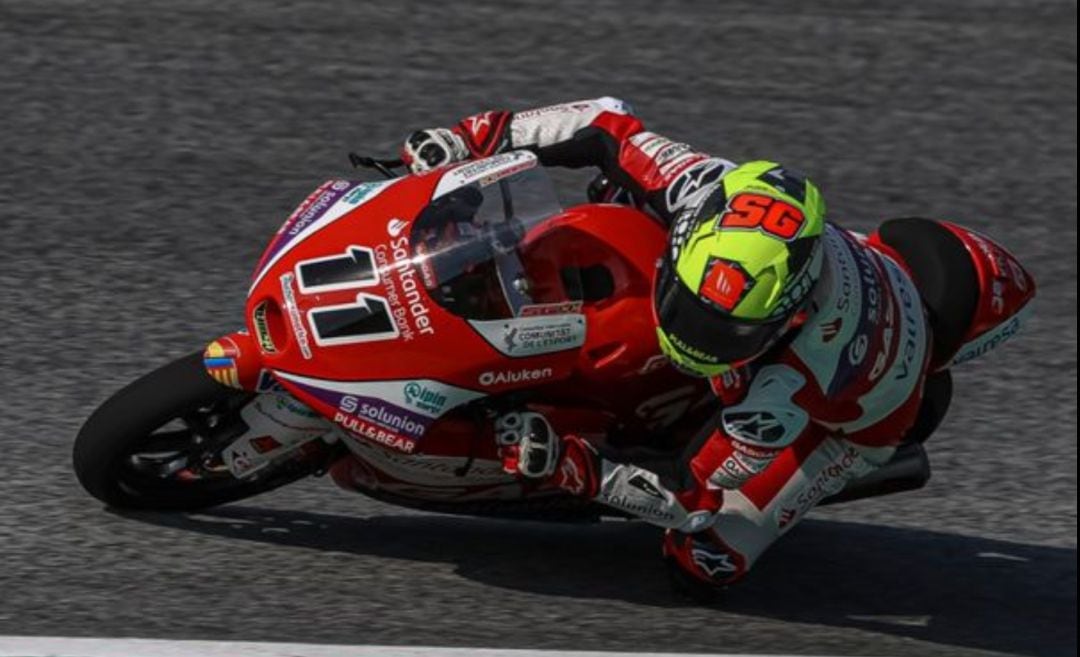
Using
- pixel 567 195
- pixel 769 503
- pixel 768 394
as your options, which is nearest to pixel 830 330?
Result: pixel 768 394

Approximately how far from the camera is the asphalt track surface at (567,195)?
18.3 ft

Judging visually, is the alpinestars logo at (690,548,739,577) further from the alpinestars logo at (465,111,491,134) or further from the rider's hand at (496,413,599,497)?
the alpinestars logo at (465,111,491,134)

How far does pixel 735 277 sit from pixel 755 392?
16.3 inches

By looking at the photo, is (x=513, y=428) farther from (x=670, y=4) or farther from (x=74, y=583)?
(x=670, y=4)

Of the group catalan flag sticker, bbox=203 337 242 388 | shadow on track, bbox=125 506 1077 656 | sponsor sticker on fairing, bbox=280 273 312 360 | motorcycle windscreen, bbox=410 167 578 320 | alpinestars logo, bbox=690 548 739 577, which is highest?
motorcycle windscreen, bbox=410 167 578 320

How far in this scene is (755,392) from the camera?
5.30 m

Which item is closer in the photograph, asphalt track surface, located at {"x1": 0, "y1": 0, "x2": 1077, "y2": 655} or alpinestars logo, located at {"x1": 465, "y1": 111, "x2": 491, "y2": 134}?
asphalt track surface, located at {"x1": 0, "y1": 0, "x2": 1077, "y2": 655}

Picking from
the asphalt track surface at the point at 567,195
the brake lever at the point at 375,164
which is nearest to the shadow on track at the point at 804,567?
the asphalt track surface at the point at 567,195

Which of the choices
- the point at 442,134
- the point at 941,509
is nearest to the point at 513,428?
the point at 442,134

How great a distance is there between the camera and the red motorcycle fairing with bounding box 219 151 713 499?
5113 millimetres

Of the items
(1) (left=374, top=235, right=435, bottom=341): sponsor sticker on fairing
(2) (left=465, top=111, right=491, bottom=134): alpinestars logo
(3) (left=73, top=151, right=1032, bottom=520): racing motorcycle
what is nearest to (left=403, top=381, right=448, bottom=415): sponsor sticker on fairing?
(3) (left=73, top=151, right=1032, bottom=520): racing motorcycle

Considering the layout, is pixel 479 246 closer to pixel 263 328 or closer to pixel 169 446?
pixel 263 328

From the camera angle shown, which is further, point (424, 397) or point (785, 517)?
point (785, 517)

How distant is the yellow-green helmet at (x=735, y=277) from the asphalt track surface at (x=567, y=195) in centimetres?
86
